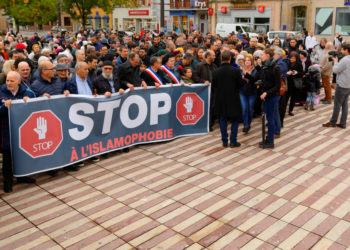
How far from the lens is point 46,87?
6195 millimetres

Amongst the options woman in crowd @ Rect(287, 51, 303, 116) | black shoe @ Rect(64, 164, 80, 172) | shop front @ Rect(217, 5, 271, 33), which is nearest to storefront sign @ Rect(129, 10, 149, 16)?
shop front @ Rect(217, 5, 271, 33)

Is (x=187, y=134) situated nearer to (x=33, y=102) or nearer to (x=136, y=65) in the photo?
(x=136, y=65)

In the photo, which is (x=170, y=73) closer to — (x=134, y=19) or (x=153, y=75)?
(x=153, y=75)

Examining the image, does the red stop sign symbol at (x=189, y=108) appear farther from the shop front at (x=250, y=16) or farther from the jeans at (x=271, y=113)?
the shop front at (x=250, y=16)

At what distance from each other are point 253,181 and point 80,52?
451 centimetres

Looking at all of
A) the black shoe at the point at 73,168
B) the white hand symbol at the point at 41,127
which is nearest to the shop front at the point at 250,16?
the black shoe at the point at 73,168

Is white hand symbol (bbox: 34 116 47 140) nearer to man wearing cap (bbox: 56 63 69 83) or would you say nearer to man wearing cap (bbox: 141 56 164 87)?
man wearing cap (bbox: 56 63 69 83)

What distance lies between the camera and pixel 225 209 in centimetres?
519

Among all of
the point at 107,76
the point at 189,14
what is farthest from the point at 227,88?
the point at 189,14

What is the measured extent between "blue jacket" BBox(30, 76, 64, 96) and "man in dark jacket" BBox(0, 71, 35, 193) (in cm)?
27

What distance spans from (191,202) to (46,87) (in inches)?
115

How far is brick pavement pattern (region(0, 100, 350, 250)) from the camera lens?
4523 mm

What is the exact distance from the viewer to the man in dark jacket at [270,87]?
23.9 ft

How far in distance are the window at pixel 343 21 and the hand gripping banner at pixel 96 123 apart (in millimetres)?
28625
